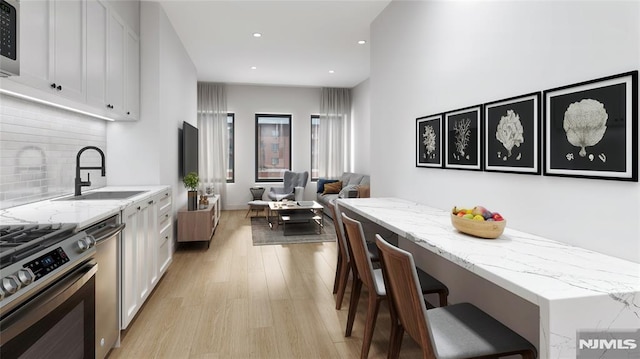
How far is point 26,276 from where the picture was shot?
1205mm

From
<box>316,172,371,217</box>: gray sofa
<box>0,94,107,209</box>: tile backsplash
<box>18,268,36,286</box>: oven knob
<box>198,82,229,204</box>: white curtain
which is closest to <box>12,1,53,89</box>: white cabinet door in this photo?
<box>0,94,107,209</box>: tile backsplash

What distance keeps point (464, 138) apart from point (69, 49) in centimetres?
275

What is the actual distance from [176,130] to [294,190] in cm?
324

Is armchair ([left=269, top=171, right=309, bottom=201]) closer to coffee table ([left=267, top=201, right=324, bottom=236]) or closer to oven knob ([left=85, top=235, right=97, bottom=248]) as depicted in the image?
coffee table ([left=267, top=201, right=324, bottom=236])

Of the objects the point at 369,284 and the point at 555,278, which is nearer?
the point at 555,278

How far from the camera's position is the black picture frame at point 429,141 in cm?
280

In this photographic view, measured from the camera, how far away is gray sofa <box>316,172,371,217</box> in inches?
251

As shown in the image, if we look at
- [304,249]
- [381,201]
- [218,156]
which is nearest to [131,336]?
[381,201]

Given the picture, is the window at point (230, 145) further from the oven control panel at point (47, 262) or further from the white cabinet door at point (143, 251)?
the oven control panel at point (47, 262)

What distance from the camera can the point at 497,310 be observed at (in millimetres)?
2066

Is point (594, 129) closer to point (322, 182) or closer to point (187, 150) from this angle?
point (187, 150)

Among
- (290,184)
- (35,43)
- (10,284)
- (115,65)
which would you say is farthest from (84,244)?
(290,184)

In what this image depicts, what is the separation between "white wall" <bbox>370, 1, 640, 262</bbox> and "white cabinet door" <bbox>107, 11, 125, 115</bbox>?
2615mm

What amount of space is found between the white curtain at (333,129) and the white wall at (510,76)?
460cm
